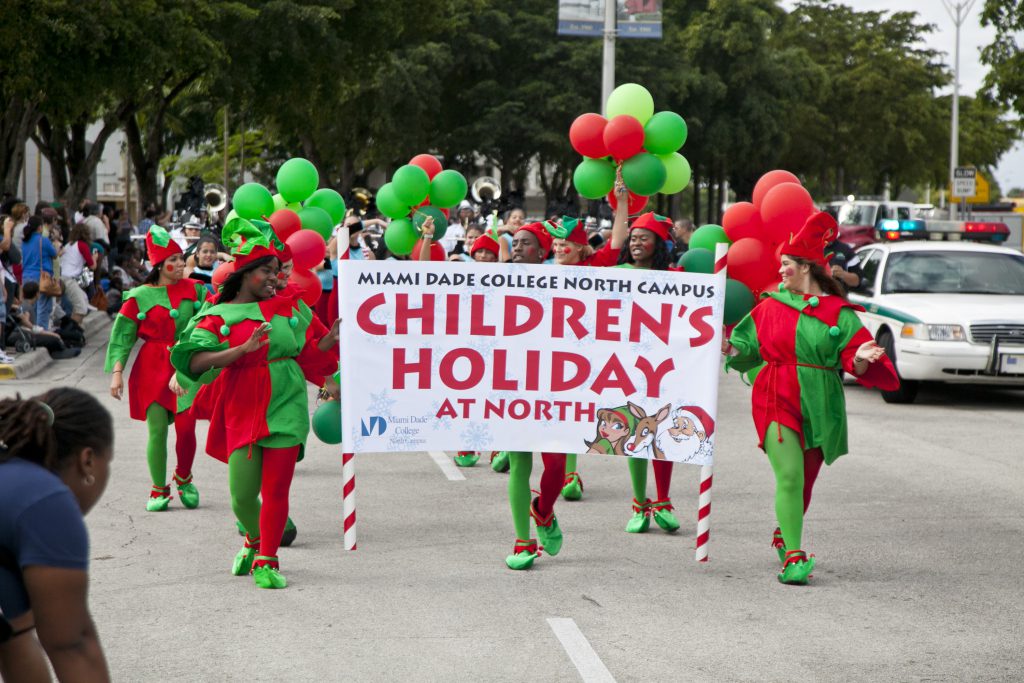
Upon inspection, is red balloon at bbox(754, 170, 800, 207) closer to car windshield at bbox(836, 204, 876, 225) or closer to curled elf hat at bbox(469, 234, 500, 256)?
curled elf hat at bbox(469, 234, 500, 256)

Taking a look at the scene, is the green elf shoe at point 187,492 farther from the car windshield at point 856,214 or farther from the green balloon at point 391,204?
the car windshield at point 856,214

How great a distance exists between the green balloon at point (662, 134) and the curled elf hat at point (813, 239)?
207 centimetres

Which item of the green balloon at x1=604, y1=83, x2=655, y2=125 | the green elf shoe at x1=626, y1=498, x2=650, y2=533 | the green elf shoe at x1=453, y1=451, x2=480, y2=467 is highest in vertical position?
the green balloon at x1=604, y1=83, x2=655, y2=125

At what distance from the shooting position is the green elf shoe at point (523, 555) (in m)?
7.64

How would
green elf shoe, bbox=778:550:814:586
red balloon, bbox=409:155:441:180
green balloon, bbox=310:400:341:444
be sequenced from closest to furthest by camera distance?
green elf shoe, bbox=778:550:814:586 < green balloon, bbox=310:400:341:444 < red balloon, bbox=409:155:441:180

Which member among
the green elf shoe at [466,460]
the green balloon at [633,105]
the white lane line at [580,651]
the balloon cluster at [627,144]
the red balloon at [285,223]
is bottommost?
the green elf shoe at [466,460]

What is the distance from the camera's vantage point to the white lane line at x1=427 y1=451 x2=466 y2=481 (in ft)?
35.4

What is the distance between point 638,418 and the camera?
304 inches

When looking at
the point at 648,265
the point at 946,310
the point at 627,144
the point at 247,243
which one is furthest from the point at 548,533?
the point at 946,310

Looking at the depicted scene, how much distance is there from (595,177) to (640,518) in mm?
2134

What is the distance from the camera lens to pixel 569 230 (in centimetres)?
812

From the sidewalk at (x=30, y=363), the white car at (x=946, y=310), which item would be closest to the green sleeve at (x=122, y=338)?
the sidewalk at (x=30, y=363)

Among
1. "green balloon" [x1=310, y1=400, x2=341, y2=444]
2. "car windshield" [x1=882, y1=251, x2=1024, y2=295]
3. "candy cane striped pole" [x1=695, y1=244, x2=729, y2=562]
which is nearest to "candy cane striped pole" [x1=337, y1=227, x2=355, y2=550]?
"green balloon" [x1=310, y1=400, x2=341, y2=444]

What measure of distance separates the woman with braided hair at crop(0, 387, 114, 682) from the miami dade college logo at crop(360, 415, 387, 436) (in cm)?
419
